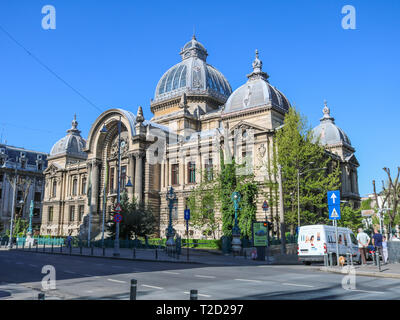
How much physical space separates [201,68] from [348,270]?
51805 millimetres

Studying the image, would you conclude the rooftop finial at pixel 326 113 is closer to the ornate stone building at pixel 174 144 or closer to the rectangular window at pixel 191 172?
the ornate stone building at pixel 174 144

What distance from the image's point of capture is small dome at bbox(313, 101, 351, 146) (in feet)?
209

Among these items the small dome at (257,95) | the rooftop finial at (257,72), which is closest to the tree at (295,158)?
the small dome at (257,95)

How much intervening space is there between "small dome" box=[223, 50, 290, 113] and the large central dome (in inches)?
473

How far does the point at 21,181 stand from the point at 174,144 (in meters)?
47.4

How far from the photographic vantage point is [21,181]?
83625 mm

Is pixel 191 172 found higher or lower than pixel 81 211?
higher

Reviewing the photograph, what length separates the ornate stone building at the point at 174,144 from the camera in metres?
45.6

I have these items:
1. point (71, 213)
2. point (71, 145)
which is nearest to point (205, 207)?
point (71, 213)

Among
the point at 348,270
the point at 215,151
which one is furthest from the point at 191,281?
the point at 215,151

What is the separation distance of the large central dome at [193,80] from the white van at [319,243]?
41.1 metres

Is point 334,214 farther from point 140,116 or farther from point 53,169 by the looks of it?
point 53,169

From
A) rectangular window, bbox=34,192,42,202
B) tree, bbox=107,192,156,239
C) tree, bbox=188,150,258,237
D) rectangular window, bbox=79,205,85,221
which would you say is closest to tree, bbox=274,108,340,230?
tree, bbox=188,150,258,237
